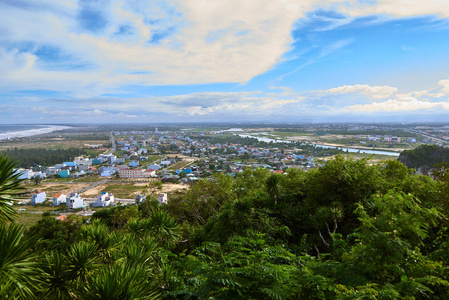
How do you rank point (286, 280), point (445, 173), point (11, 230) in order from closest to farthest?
point (286, 280)
point (11, 230)
point (445, 173)

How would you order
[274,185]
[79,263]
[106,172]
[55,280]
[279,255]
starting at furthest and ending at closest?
[106,172], [274,185], [79,263], [55,280], [279,255]

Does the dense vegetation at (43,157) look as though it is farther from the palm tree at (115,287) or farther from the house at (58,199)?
the palm tree at (115,287)

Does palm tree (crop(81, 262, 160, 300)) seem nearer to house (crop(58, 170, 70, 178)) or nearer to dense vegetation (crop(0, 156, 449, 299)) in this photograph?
dense vegetation (crop(0, 156, 449, 299))

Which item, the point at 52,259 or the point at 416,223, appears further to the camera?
the point at 52,259

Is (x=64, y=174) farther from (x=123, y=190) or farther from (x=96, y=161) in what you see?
(x=123, y=190)

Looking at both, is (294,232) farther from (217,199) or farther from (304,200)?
(217,199)

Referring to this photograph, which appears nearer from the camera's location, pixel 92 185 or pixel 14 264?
pixel 14 264

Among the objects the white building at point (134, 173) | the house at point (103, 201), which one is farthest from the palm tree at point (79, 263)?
the white building at point (134, 173)

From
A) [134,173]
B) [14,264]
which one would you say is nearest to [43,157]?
[134,173]

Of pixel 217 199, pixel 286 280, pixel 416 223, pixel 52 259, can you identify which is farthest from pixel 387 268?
pixel 217 199
